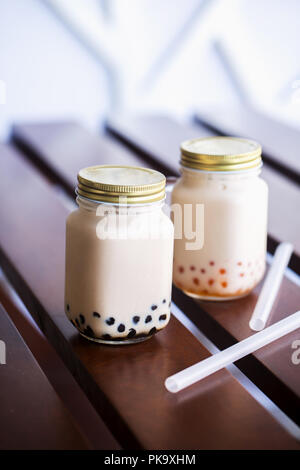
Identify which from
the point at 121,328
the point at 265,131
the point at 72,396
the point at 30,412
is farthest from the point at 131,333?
the point at 265,131

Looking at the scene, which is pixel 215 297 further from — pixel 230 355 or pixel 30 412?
pixel 30 412

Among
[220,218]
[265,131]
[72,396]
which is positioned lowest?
[72,396]

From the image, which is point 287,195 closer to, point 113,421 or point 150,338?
point 150,338

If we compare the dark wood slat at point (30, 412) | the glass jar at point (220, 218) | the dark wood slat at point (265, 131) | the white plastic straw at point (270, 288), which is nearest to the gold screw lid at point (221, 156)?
the glass jar at point (220, 218)

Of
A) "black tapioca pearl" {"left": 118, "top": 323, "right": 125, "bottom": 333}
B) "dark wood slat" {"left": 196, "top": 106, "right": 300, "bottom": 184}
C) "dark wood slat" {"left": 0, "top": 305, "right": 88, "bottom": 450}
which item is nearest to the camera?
"dark wood slat" {"left": 0, "top": 305, "right": 88, "bottom": 450}

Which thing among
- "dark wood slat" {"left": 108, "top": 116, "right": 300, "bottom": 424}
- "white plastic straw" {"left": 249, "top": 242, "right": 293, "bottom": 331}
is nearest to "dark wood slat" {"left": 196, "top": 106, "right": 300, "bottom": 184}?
"dark wood slat" {"left": 108, "top": 116, "right": 300, "bottom": 424}

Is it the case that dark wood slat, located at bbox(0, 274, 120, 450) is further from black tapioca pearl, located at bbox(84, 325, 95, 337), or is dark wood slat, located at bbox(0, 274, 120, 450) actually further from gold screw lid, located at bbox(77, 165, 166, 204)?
gold screw lid, located at bbox(77, 165, 166, 204)

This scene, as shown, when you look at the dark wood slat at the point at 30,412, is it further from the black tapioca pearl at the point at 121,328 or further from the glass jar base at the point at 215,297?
the glass jar base at the point at 215,297
